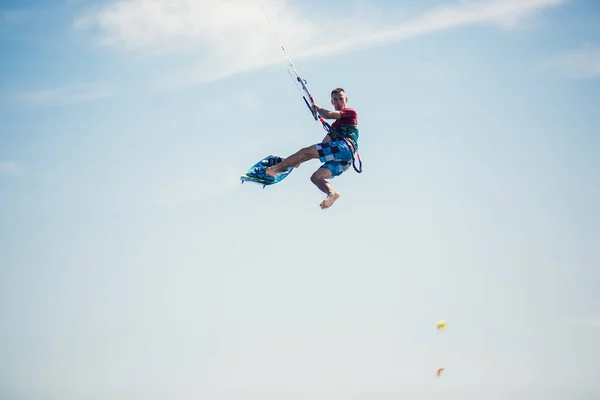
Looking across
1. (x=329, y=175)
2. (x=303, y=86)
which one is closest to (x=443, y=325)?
(x=329, y=175)

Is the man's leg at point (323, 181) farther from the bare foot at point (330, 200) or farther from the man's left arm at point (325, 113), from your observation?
the man's left arm at point (325, 113)

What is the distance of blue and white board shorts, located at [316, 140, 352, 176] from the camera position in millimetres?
17297

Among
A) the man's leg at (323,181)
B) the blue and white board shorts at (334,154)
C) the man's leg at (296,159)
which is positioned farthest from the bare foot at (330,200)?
the man's leg at (296,159)

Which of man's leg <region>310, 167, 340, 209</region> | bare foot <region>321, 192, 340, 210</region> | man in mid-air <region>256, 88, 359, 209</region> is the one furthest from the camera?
man in mid-air <region>256, 88, 359, 209</region>

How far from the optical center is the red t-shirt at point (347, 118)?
1762cm

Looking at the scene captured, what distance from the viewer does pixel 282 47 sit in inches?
657

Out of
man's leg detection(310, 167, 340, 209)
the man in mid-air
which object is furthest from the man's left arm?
man's leg detection(310, 167, 340, 209)

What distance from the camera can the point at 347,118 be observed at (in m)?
17.6

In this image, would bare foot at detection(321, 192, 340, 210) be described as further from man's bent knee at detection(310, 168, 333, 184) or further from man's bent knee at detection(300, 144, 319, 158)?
man's bent knee at detection(300, 144, 319, 158)

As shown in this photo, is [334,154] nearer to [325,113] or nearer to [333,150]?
[333,150]

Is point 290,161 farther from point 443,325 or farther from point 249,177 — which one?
point 443,325

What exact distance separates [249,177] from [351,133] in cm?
221

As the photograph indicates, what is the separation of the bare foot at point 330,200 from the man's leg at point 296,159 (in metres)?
0.85

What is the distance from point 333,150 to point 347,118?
779 millimetres
